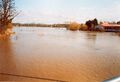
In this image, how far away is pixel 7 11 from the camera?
2.28m

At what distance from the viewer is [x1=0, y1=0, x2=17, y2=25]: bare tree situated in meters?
2.25

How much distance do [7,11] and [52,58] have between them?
92cm

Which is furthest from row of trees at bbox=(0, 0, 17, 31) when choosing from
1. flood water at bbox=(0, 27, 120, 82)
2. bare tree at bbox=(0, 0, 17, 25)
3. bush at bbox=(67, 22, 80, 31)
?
bush at bbox=(67, 22, 80, 31)

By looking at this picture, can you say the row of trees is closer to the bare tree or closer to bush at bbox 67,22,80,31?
the bare tree

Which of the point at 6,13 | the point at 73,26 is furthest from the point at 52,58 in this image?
the point at 6,13

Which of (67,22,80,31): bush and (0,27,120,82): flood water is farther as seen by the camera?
(67,22,80,31): bush

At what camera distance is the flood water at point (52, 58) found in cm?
218

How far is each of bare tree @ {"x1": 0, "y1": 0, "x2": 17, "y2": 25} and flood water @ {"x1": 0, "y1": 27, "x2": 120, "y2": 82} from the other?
0.14 metres

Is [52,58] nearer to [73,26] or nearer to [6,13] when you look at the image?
[73,26]

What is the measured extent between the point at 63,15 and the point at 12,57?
850 millimetres

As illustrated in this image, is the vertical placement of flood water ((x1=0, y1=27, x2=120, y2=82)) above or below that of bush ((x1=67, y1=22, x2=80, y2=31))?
below

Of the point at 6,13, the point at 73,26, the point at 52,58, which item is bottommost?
the point at 52,58

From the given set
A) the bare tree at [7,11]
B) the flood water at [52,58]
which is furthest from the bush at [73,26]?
the bare tree at [7,11]

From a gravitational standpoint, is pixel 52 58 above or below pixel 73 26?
below
